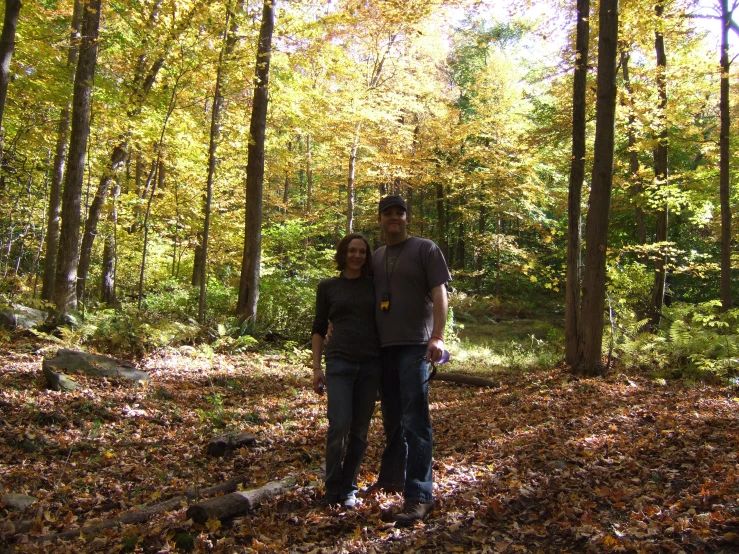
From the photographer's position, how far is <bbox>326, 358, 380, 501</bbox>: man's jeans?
142 inches

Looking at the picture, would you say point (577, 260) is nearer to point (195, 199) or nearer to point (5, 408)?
point (5, 408)

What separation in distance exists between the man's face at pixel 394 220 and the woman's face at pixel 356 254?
0.22 metres

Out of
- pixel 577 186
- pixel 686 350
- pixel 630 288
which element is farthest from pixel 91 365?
pixel 630 288

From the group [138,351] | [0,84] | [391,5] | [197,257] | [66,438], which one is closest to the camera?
[66,438]

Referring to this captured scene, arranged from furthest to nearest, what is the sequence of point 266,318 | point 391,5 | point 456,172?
point 456,172 → point 391,5 → point 266,318

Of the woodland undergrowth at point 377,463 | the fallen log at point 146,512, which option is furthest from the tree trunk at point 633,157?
the fallen log at point 146,512

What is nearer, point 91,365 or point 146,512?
point 146,512

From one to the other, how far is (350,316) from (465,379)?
5.92 meters

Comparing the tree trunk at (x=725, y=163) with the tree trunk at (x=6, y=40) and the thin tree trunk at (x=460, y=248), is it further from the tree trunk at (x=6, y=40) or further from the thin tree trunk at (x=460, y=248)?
the thin tree trunk at (x=460, y=248)

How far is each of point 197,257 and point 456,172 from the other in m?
10.9

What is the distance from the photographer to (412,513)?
3465 mm

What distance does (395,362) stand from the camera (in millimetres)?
3713

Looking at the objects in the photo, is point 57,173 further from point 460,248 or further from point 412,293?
point 460,248

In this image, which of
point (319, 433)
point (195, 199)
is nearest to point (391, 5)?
point (195, 199)
